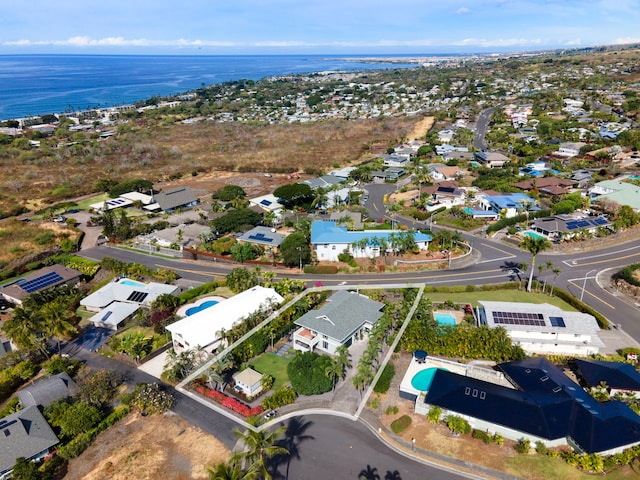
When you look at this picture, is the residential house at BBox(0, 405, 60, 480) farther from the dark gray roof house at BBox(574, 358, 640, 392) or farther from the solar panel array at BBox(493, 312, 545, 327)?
the dark gray roof house at BBox(574, 358, 640, 392)

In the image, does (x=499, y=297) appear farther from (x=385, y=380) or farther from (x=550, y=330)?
(x=385, y=380)

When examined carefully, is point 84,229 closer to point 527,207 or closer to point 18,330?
point 18,330

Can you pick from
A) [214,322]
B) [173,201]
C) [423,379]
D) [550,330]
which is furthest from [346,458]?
[173,201]


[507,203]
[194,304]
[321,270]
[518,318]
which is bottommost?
[194,304]

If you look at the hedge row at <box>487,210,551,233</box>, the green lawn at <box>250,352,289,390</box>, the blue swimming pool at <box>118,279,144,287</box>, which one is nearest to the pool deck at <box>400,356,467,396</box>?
the green lawn at <box>250,352,289,390</box>

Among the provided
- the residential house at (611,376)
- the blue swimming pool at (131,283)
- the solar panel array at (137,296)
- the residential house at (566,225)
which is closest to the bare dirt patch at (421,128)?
the residential house at (566,225)
